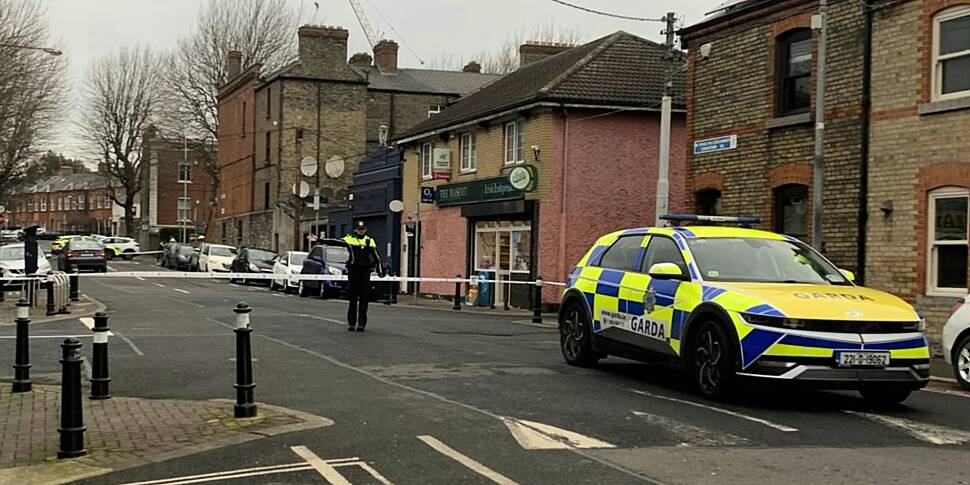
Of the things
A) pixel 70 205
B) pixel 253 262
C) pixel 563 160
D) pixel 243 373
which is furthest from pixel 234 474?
pixel 70 205

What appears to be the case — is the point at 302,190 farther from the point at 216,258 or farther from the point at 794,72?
the point at 794,72

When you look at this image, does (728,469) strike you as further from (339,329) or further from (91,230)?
(91,230)

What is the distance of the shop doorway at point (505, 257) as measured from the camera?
29.1 metres

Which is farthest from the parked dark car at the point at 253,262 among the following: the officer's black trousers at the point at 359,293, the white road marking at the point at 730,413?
the white road marking at the point at 730,413

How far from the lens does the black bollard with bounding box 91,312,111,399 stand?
906cm

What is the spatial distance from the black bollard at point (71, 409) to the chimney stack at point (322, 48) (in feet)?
156

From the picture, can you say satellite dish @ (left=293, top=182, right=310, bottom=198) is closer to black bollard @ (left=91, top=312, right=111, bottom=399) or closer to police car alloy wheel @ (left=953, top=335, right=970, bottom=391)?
black bollard @ (left=91, top=312, right=111, bottom=399)

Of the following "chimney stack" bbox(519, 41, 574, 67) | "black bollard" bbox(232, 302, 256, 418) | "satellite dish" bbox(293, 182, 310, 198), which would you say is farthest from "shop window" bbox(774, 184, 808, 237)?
"satellite dish" bbox(293, 182, 310, 198)

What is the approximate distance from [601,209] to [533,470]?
864 inches

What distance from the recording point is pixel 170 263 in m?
56.1

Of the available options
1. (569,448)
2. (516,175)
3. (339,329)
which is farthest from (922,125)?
(516,175)

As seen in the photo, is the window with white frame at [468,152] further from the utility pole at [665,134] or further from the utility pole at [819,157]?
the utility pole at [819,157]

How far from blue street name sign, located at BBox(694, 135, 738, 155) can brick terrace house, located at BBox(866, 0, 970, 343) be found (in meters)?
3.56

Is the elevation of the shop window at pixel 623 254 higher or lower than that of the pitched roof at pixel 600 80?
lower
